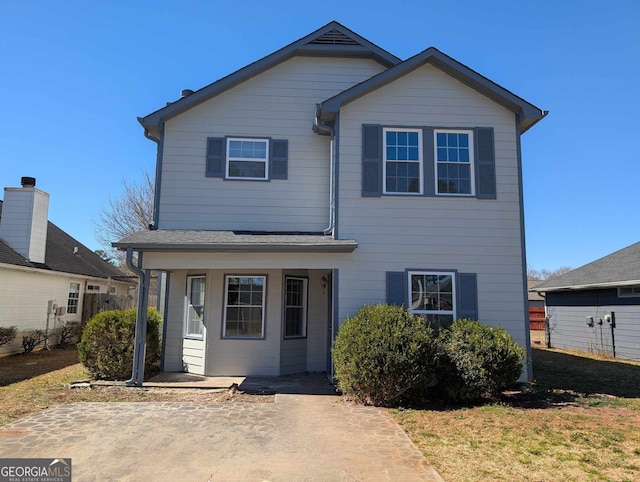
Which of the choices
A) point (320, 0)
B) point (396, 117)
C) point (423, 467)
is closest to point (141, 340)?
point (423, 467)

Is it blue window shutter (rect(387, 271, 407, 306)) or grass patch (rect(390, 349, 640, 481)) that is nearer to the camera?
grass patch (rect(390, 349, 640, 481))

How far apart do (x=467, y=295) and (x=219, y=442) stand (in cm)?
Result: 586

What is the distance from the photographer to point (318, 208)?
10.4m

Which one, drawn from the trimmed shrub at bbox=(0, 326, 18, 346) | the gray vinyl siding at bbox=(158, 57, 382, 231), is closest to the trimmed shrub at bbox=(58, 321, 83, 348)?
the trimmed shrub at bbox=(0, 326, 18, 346)

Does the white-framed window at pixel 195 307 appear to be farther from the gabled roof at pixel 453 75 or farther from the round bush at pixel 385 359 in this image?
the gabled roof at pixel 453 75

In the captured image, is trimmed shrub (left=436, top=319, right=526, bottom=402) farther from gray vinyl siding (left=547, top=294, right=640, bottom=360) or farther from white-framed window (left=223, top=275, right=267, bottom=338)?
gray vinyl siding (left=547, top=294, right=640, bottom=360)

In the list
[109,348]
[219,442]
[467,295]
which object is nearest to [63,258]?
[109,348]

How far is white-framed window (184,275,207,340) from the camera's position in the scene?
9.87 meters

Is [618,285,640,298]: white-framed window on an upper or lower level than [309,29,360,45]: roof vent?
lower

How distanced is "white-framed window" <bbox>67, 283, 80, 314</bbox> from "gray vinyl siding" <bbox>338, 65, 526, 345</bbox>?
12753mm

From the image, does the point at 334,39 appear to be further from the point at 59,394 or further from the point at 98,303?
the point at 98,303

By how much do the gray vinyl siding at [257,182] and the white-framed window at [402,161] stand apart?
172cm

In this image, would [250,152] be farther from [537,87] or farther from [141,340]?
[537,87]

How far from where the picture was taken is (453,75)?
9.70 meters
